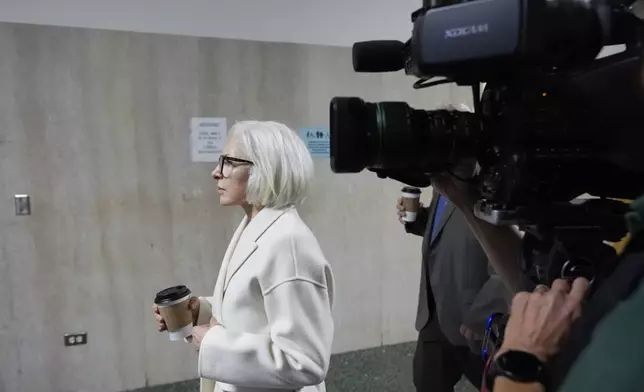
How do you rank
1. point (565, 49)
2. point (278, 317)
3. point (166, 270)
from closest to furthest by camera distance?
point (565, 49) → point (278, 317) → point (166, 270)

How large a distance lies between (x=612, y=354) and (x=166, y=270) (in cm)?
280

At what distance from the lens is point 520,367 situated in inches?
23.7

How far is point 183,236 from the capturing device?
3.02 m

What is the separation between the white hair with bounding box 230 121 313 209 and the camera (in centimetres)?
150

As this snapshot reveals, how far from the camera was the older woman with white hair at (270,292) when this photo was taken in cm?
133

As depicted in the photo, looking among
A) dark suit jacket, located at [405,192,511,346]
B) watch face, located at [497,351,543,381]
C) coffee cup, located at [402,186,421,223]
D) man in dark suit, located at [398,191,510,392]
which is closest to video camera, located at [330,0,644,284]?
watch face, located at [497,351,543,381]

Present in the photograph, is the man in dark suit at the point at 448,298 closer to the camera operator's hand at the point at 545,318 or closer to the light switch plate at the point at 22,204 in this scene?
the camera operator's hand at the point at 545,318

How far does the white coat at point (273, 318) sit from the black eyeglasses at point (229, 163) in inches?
8.4

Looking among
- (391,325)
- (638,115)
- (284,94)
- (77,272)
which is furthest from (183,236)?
(638,115)

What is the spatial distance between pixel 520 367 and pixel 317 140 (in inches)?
107

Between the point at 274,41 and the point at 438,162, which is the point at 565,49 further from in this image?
the point at 274,41

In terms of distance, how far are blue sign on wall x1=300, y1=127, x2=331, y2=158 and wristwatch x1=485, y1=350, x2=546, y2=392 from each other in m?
2.67

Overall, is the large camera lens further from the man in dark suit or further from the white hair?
the man in dark suit

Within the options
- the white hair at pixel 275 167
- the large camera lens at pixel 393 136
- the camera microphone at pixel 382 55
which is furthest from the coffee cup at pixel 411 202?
the large camera lens at pixel 393 136
